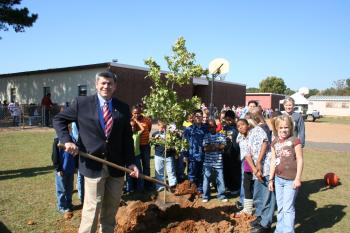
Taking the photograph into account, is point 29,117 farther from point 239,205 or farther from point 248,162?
point 248,162

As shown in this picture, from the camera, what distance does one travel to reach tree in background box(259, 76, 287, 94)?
9244 cm

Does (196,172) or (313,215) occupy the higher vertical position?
(196,172)

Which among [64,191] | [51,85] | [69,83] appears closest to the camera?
[64,191]

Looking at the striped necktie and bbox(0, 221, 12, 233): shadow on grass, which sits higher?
the striped necktie

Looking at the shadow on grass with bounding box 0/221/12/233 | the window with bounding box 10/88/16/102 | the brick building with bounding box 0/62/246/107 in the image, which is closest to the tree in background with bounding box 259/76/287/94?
the brick building with bounding box 0/62/246/107

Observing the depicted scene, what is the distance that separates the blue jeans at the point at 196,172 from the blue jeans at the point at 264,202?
2263 millimetres

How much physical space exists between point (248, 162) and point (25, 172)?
6.43 meters

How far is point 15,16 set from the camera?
21688 millimetres

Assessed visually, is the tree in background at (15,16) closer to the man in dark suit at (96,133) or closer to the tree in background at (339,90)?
the man in dark suit at (96,133)

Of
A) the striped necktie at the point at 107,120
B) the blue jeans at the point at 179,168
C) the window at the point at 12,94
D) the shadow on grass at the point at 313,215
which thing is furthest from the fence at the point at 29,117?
the striped necktie at the point at 107,120

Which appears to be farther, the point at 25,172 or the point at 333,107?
the point at 333,107

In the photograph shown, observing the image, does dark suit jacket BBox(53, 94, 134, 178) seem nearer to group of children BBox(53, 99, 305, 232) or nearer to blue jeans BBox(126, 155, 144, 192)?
group of children BBox(53, 99, 305, 232)

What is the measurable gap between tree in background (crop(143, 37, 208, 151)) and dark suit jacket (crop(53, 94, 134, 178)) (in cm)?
202

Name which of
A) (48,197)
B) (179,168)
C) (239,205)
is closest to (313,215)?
(239,205)
